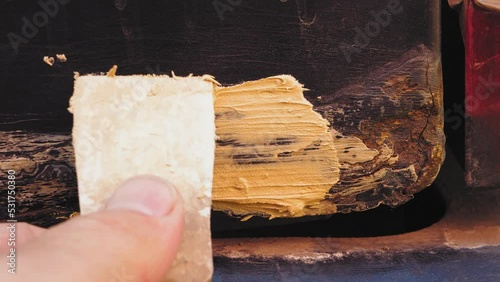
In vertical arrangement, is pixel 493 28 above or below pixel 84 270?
above

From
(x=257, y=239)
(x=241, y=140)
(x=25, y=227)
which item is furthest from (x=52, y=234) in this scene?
(x=257, y=239)

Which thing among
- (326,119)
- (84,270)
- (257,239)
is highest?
(326,119)

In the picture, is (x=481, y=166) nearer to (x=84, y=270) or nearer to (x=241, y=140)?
(x=241, y=140)

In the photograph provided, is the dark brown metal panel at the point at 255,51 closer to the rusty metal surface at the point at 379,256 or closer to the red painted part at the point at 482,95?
the red painted part at the point at 482,95

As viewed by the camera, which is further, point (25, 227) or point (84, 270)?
point (25, 227)

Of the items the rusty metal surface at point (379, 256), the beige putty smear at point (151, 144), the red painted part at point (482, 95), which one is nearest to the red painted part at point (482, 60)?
the red painted part at point (482, 95)

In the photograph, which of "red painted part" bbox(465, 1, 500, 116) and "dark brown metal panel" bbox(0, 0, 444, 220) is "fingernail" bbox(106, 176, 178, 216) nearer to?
"dark brown metal panel" bbox(0, 0, 444, 220)
